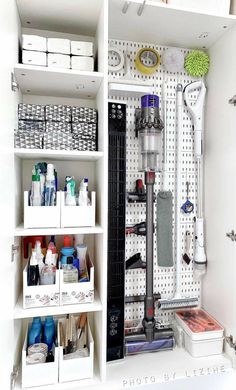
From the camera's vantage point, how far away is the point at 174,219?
155 centimetres

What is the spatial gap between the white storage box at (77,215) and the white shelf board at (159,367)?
26.2 inches

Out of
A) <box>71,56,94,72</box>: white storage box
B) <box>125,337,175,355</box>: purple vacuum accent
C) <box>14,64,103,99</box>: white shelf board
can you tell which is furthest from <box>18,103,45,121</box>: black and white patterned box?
<box>125,337,175,355</box>: purple vacuum accent

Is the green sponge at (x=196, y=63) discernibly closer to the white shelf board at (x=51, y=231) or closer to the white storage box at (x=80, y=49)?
the white storage box at (x=80, y=49)

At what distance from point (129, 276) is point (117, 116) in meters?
0.83

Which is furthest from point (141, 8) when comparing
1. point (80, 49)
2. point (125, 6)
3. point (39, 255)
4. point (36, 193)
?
point (39, 255)

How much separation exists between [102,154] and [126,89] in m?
0.41

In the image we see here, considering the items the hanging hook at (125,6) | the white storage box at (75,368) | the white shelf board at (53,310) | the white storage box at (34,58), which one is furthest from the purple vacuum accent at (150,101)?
the white storage box at (75,368)

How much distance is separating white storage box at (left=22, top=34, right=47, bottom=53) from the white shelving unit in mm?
36

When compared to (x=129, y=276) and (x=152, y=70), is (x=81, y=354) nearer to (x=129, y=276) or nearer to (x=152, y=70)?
(x=129, y=276)

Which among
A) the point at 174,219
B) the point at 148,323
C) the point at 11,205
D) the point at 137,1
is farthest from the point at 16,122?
the point at 148,323

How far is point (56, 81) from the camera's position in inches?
48.0

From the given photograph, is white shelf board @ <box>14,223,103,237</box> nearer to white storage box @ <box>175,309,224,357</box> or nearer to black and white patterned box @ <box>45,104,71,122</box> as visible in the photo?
black and white patterned box @ <box>45,104,71,122</box>

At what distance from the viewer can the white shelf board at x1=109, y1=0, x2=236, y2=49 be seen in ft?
4.08

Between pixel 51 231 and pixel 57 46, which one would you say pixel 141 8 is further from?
pixel 51 231
